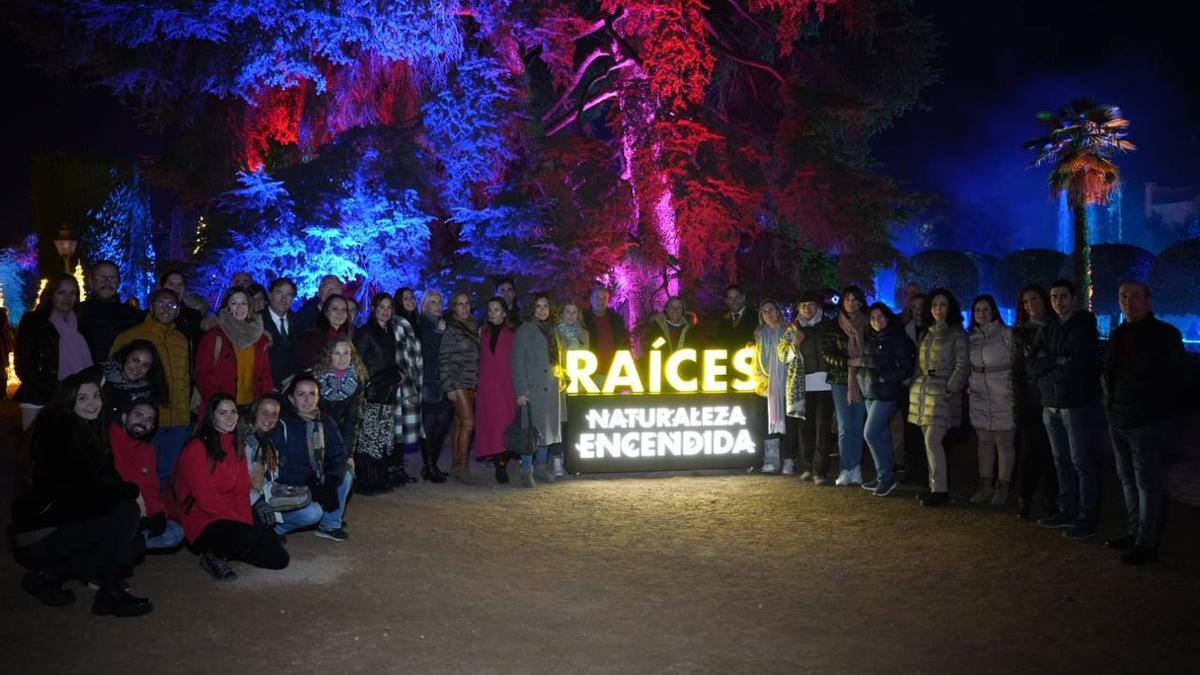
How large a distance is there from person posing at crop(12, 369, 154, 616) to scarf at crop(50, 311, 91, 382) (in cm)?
205

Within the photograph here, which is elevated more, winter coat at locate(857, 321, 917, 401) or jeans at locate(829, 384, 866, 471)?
winter coat at locate(857, 321, 917, 401)

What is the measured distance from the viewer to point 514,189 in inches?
648

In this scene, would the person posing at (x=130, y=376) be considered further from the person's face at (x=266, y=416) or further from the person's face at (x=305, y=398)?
the person's face at (x=305, y=398)

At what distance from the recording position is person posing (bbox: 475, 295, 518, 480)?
34.2ft

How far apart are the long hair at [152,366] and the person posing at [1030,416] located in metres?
7.25

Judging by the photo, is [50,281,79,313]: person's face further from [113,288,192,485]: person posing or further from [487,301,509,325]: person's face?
[487,301,509,325]: person's face

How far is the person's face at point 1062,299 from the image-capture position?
7.93 metres

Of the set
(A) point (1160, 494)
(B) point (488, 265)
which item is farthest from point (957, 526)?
(B) point (488, 265)

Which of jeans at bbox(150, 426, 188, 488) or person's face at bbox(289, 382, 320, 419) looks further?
jeans at bbox(150, 426, 188, 488)

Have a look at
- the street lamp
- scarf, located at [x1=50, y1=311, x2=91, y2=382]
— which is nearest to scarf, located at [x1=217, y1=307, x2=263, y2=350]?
scarf, located at [x1=50, y1=311, x2=91, y2=382]

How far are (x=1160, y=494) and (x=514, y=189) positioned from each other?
11661 millimetres

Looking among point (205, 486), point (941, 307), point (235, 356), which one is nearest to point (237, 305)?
point (235, 356)

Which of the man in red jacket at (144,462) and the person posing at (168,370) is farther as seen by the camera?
the person posing at (168,370)

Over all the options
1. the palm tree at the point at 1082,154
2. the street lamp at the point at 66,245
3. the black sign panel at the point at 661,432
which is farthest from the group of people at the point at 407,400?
the palm tree at the point at 1082,154
